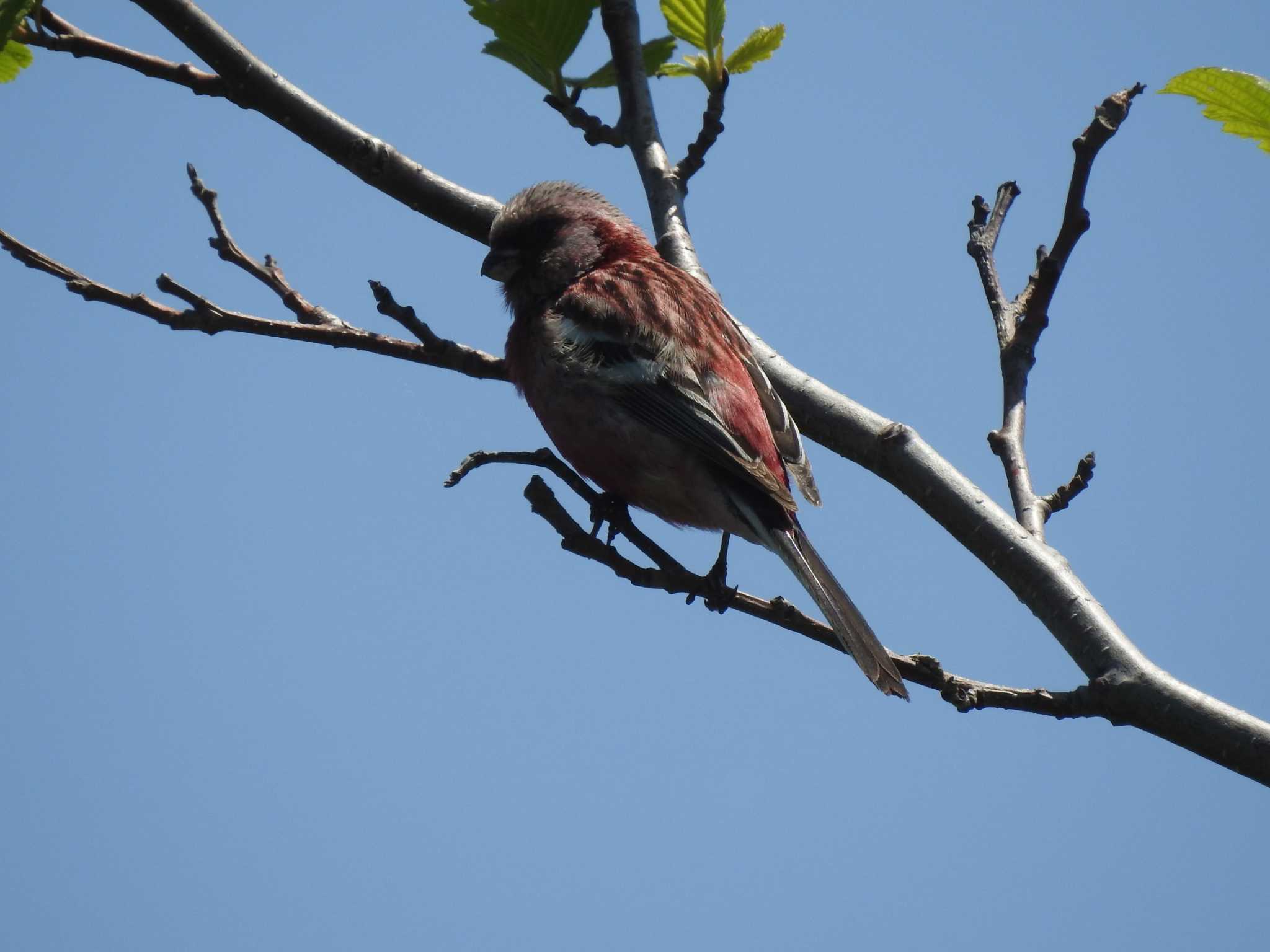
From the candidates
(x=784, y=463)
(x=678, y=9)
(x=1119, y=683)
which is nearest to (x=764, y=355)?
(x=784, y=463)

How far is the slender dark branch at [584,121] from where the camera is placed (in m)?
5.49

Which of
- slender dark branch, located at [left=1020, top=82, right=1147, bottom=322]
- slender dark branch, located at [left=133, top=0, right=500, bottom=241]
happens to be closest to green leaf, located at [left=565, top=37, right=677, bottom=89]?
slender dark branch, located at [left=133, top=0, right=500, bottom=241]

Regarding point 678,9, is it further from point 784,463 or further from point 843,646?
point 843,646

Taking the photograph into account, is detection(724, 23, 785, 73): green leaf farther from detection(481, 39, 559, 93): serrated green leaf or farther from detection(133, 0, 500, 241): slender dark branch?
detection(133, 0, 500, 241): slender dark branch

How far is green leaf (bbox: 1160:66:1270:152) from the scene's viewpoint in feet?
10.5

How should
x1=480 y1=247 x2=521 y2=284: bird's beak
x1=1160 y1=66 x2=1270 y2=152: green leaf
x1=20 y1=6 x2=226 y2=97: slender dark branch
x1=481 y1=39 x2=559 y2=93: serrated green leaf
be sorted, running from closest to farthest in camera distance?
1. x1=1160 y1=66 x2=1270 y2=152: green leaf
2. x1=20 y1=6 x2=226 y2=97: slender dark branch
3. x1=481 y1=39 x2=559 y2=93: serrated green leaf
4. x1=480 y1=247 x2=521 y2=284: bird's beak

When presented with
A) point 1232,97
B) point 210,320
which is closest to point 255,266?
point 210,320

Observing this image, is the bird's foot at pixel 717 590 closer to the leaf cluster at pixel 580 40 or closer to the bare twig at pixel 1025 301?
the bare twig at pixel 1025 301

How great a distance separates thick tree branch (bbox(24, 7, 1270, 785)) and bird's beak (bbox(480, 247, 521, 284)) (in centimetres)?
24

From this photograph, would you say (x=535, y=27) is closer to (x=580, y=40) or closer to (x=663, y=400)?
(x=580, y=40)

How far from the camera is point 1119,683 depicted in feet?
11.5

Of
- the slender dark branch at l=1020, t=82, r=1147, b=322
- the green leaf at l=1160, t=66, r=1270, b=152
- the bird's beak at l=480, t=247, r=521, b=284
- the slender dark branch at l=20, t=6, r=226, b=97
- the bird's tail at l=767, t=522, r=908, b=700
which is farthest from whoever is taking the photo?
the bird's beak at l=480, t=247, r=521, b=284

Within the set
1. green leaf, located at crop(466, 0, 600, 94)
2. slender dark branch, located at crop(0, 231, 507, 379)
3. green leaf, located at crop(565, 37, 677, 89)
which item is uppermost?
green leaf, located at crop(565, 37, 677, 89)

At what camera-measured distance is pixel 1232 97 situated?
323 centimetres
